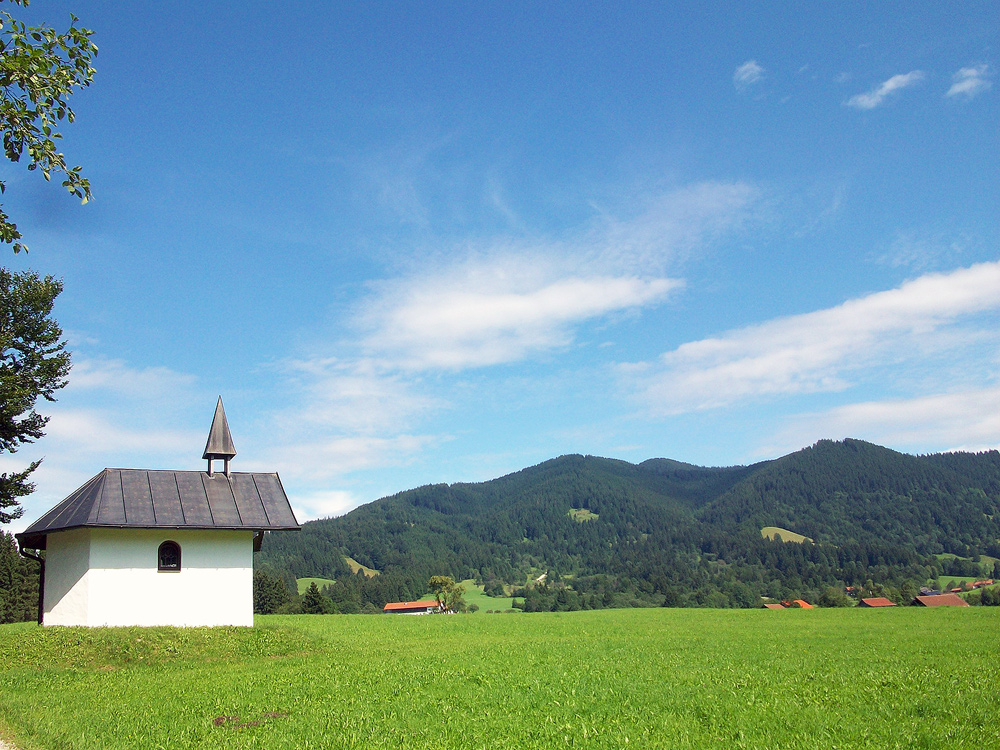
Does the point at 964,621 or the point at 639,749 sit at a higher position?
the point at 639,749

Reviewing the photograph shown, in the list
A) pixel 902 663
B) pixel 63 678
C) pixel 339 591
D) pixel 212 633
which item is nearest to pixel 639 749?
pixel 902 663

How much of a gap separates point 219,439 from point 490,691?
19469 mm

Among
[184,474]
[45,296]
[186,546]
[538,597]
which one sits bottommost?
[538,597]

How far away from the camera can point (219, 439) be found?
29.2 metres

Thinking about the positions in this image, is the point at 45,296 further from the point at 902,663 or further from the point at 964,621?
the point at 964,621

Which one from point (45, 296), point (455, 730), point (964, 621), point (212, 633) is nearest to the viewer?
point (455, 730)

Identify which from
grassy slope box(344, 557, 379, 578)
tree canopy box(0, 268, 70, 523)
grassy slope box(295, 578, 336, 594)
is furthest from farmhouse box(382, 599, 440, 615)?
tree canopy box(0, 268, 70, 523)

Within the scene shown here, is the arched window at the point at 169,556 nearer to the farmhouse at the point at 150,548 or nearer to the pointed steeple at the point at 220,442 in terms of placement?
the farmhouse at the point at 150,548

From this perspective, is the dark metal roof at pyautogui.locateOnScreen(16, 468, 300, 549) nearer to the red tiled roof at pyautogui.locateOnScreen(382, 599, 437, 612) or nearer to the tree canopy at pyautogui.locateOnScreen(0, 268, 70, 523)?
the tree canopy at pyautogui.locateOnScreen(0, 268, 70, 523)

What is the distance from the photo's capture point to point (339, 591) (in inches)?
4513

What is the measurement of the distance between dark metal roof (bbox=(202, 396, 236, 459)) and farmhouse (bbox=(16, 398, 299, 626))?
128 centimetres

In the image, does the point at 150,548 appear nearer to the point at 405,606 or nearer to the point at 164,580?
the point at 164,580

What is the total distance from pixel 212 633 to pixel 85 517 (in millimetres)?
6364

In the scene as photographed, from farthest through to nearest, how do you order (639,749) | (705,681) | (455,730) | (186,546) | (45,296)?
(45,296) → (186,546) → (705,681) → (455,730) → (639,749)
